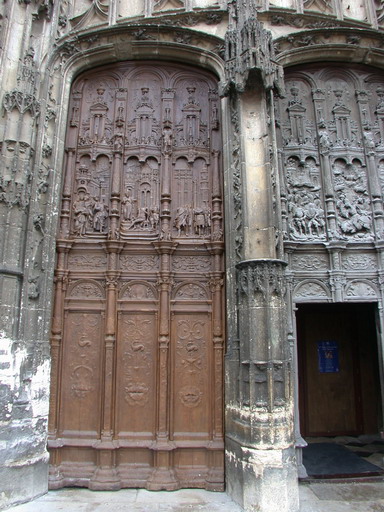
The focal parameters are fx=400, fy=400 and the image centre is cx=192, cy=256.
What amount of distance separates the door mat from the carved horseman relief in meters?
4.00

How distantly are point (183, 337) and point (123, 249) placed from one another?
6.20 ft

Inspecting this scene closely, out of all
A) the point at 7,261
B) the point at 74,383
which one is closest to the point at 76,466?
the point at 74,383

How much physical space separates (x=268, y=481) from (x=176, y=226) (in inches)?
168

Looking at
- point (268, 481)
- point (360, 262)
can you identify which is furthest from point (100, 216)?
point (268, 481)

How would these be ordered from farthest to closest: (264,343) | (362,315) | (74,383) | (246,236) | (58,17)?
(362,315) → (58,17) → (74,383) → (246,236) → (264,343)

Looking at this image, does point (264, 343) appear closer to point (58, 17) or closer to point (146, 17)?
point (146, 17)

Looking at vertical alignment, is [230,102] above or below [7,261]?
above

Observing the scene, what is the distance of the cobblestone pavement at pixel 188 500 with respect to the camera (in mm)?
5574

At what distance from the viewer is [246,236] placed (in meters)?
6.27

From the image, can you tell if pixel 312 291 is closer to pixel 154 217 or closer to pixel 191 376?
pixel 191 376

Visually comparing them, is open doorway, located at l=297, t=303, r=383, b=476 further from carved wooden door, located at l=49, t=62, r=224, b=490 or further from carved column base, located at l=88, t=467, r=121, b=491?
carved column base, located at l=88, t=467, r=121, b=491

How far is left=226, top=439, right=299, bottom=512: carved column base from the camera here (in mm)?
5426

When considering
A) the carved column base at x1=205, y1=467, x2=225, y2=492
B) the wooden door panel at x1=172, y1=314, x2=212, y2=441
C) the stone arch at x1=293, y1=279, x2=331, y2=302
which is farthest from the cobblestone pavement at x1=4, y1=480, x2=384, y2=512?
the stone arch at x1=293, y1=279, x2=331, y2=302

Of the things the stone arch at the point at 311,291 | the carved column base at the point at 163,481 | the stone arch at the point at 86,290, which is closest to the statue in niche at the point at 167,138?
the stone arch at the point at 86,290
